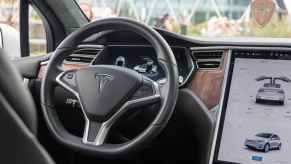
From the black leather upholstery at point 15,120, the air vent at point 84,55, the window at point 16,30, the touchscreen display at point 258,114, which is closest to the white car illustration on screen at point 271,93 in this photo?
the touchscreen display at point 258,114

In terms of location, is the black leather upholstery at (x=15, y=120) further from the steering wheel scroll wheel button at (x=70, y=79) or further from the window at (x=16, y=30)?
the window at (x=16, y=30)

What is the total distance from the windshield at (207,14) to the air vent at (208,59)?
9.3 inches

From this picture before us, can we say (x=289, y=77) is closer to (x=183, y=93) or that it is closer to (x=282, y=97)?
(x=282, y=97)

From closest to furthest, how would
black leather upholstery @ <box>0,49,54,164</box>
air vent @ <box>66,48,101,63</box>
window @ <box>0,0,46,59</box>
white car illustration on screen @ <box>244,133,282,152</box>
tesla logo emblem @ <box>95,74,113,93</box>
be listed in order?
black leather upholstery @ <box>0,49,54,164</box>
white car illustration on screen @ <box>244,133,282,152</box>
tesla logo emblem @ <box>95,74,113,93</box>
air vent @ <box>66,48,101,63</box>
window @ <box>0,0,46,59</box>

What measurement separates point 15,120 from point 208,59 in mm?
1296

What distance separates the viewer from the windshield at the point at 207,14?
7.14 feet

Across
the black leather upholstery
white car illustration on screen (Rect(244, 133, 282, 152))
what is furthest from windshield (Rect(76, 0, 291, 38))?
the black leather upholstery

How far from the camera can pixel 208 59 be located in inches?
76.0

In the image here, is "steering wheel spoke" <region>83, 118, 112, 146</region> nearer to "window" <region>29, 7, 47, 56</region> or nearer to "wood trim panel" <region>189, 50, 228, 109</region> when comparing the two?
"wood trim panel" <region>189, 50, 228, 109</region>

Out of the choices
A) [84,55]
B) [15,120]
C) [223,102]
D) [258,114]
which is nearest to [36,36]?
[84,55]

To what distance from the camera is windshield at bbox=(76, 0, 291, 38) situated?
2.18 metres

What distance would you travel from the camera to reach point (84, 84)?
173cm

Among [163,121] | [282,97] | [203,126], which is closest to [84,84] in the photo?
[163,121]

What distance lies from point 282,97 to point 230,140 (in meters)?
0.20
